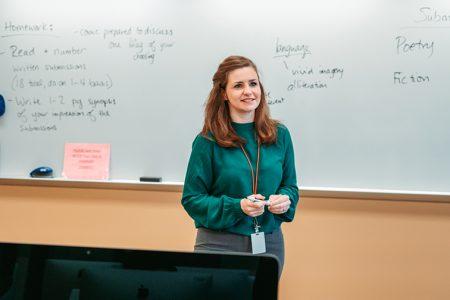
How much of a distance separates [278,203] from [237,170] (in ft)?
0.61

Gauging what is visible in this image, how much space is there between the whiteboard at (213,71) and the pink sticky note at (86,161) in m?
0.05

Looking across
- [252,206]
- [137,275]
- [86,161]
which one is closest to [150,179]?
[86,161]

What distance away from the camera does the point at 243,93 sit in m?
1.62

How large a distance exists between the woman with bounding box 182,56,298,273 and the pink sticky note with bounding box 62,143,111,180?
103 centimetres

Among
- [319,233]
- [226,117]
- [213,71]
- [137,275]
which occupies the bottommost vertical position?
[319,233]

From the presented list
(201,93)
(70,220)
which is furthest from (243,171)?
(70,220)

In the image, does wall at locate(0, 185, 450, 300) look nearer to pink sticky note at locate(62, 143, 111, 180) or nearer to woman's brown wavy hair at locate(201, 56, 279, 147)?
pink sticky note at locate(62, 143, 111, 180)

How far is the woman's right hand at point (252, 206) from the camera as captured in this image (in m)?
1.45

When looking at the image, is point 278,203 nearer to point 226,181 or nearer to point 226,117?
point 226,181

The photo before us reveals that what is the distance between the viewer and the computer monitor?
650 millimetres

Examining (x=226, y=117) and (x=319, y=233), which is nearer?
(x=226, y=117)

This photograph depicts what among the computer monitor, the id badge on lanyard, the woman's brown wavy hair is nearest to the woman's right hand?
the id badge on lanyard

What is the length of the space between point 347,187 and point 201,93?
922 millimetres

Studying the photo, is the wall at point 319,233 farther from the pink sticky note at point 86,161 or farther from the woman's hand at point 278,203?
the woman's hand at point 278,203
